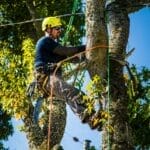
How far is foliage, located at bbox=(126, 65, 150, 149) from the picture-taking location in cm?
922

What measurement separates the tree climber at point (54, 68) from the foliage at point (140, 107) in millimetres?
974

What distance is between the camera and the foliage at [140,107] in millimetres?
9220

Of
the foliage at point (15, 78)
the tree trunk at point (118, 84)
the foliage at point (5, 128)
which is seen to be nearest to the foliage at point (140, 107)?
the tree trunk at point (118, 84)

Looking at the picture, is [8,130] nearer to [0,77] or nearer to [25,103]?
→ [0,77]

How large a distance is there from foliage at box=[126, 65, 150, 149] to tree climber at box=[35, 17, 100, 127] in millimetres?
974

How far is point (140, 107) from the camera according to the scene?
11.4 metres

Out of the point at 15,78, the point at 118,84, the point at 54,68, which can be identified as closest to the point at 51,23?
the point at 54,68

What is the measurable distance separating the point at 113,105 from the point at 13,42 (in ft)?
29.1

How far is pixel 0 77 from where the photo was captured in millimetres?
14320

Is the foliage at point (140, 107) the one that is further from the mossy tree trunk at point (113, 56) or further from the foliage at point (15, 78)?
the foliage at point (15, 78)

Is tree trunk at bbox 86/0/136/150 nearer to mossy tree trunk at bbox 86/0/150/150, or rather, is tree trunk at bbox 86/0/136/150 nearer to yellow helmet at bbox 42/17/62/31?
mossy tree trunk at bbox 86/0/150/150

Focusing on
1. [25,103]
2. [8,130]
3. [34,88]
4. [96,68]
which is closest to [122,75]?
[96,68]

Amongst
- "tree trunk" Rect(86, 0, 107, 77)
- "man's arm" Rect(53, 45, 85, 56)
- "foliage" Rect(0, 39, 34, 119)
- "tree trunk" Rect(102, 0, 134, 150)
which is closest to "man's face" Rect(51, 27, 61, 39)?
"man's arm" Rect(53, 45, 85, 56)

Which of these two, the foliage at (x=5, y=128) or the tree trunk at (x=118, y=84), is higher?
the foliage at (x=5, y=128)
